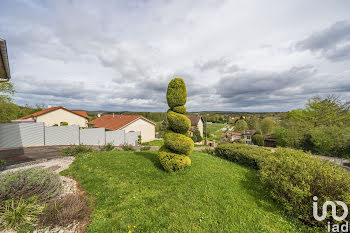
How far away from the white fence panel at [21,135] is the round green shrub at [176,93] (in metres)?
15.2

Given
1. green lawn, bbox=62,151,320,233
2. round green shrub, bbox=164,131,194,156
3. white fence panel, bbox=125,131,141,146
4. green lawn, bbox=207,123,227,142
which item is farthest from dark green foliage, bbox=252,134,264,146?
round green shrub, bbox=164,131,194,156

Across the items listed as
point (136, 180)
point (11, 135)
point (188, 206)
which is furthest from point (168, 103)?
point (11, 135)

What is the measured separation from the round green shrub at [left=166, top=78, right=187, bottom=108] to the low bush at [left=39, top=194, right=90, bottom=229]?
14.3 ft

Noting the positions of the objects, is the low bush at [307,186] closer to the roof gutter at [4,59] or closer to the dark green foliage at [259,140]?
the roof gutter at [4,59]

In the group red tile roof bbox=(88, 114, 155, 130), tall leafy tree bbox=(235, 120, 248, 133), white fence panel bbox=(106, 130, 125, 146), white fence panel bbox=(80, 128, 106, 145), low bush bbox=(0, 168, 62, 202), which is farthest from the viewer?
tall leafy tree bbox=(235, 120, 248, 133)

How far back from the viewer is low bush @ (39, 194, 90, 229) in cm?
279

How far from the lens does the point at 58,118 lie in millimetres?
23109

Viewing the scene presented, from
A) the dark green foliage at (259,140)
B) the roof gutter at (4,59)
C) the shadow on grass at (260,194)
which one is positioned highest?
the roof gutter at (4,59)

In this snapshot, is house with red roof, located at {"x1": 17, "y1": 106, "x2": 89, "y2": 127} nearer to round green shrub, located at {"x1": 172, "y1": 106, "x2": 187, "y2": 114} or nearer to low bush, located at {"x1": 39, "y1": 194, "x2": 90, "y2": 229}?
low bush, located at {"x1": 39, "y1": 194, "x2": 90, "y2": 229}

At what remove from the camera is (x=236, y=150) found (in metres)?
8.04

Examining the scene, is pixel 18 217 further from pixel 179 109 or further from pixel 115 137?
pixel 115 137

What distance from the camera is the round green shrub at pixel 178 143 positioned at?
5.16 metres

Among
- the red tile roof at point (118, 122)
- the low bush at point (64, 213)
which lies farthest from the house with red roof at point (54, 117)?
the low bush at point (64, 213)

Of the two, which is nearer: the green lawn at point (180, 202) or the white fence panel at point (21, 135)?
the green lawn at point (180, 202)
